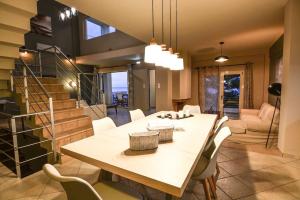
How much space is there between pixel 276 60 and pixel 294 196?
417cm

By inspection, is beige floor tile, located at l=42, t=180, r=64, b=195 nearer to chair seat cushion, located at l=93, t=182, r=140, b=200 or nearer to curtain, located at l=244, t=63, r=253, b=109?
chair seat cushion, located at l=93, t=182, r=140, b=200

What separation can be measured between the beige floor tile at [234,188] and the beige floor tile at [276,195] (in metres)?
0.13

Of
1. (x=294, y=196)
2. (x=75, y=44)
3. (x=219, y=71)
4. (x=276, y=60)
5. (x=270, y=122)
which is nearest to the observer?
(x=294, y=196)

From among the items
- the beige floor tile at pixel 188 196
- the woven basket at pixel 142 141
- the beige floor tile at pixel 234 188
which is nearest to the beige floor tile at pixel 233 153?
the beige floor tile at pixel 234 188

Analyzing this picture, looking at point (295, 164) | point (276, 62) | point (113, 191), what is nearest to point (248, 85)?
point (276, 62)

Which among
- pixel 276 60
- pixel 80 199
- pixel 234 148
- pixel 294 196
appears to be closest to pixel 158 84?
pixel 234 148

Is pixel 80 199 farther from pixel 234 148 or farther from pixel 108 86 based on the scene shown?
pixel 108 86

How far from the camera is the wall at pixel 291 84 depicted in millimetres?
2562

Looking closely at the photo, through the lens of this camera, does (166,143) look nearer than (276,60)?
Yes

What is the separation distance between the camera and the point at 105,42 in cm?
744

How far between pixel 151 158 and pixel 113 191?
386mm

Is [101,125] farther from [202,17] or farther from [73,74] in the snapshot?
[73,74]

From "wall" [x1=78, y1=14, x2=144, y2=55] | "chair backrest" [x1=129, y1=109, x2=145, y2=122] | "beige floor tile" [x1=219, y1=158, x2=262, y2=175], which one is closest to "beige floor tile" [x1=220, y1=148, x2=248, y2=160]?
"beige floor tile" [x1=219, y1=158, x2=262, y2=175]

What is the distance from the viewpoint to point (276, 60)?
4.87 metres
